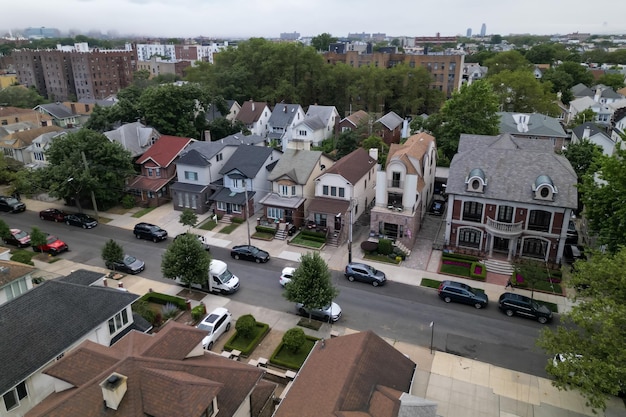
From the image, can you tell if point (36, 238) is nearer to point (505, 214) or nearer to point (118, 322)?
point (118, 322)

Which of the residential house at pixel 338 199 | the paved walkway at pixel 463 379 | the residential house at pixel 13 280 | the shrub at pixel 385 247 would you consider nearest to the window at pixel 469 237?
the paved walkway at pixel 463 379

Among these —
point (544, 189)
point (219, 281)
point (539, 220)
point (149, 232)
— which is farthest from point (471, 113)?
point (149, 232)

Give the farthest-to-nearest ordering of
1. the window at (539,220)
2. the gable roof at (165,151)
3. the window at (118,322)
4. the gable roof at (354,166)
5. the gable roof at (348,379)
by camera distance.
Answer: the gable roof at (165,151)
the gable roof at (354,166)
the window at (539,220)
the window at (118,322)
the gable roof at (348,379)

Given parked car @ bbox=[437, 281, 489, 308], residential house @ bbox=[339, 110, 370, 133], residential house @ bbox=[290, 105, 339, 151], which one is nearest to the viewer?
parked car @ bbox=[437, 281, 489, 308]

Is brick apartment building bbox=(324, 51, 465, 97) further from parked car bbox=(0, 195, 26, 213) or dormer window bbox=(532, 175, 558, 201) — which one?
parked car bbox=(0, 195, 26, 213)

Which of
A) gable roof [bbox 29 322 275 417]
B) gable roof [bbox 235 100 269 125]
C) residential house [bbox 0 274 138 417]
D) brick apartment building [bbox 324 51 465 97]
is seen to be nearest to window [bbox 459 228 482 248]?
gable roof [bbox 29 322 275 417]

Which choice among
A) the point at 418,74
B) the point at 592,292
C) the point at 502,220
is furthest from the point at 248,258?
the point at 418,74

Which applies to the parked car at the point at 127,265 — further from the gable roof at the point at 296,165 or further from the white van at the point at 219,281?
the gable roof at the point at 296,165
